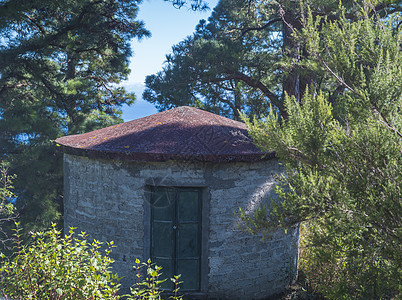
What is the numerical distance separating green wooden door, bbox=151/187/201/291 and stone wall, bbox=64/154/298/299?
123 mm

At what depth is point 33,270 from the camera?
3.81m

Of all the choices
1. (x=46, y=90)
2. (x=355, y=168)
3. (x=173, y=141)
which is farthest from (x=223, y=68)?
(x=355, y=168)

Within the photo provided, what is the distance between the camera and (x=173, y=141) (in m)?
5.96

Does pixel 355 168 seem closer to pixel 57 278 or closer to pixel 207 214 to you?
pixel 207 214

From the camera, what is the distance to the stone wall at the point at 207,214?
19.1 ft

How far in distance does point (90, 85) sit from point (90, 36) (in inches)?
68.2

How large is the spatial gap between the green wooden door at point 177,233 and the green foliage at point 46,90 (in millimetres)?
7343

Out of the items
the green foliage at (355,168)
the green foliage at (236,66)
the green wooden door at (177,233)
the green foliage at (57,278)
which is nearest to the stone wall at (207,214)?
the green wooden door at (177,233)

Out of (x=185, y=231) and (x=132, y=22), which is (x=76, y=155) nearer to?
(x=185, y=231)

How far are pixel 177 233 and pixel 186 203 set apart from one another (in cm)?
48

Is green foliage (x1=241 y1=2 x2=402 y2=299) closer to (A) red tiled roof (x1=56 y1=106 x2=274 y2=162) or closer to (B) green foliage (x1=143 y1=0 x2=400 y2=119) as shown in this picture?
(A) red tiled roof (x1=56 y1=106 x2=274 y2=162)

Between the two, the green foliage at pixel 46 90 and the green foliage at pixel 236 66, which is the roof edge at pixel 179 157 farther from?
the green foliage at pixel 46 90

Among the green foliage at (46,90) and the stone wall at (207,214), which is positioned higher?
the green foliage at (46,90)

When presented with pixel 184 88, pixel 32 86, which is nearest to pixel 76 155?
pixel 32 86
